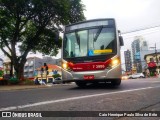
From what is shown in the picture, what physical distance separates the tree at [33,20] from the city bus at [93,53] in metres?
15.2

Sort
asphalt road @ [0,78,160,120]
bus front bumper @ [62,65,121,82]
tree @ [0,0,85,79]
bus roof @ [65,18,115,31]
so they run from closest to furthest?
asphalt road @ [0,78,160,120], bus front bumper @ [62,65,121,82], bus roof @ [65,18,115,31], tree @ [0,0,85,79]

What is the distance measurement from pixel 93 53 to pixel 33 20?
19.8m

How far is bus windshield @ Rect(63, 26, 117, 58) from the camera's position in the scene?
10.8 m

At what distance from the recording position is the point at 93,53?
10789mm

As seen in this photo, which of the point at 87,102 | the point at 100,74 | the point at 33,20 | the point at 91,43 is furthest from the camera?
the point at 33,20

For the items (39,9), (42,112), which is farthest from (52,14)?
(42,112)

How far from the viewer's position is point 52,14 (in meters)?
27.8

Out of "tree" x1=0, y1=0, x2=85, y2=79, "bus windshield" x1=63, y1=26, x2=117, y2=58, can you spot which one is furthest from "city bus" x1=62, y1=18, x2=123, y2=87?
"tree" x1=0, y1=0, x2=85, y2=79

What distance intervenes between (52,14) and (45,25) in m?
2.09

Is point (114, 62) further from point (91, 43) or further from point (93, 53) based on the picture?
point (91, 43)

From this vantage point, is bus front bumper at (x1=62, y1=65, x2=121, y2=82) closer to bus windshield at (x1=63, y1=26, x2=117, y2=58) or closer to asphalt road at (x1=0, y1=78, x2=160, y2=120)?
bus windshield at (x1=63, y1=26, x2=117, y2=58)

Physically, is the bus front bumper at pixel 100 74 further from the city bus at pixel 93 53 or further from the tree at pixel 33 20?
the tree at pixel 33 20

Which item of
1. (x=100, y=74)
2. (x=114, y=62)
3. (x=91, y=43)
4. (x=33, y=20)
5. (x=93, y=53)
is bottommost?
(x=100, y=74)

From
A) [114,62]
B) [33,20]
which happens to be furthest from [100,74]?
[33,20]
